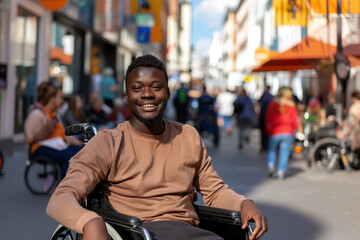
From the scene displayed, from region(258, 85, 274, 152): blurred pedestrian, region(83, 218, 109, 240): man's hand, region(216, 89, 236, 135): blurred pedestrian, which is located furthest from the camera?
region(216, 89, 236, 135): blurred pedestrian

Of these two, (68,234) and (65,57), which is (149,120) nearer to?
(68,234)

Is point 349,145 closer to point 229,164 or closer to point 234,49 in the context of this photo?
point 229,164

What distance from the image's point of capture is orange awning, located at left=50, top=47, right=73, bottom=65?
60.6 feet

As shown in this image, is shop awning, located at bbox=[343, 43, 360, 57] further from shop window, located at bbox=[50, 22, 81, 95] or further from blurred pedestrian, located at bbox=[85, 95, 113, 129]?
shop window, located at bbox=[50, 22, 81, 95]

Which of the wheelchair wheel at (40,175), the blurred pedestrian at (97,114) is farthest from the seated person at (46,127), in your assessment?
the blurred pedestrian at (97,114)

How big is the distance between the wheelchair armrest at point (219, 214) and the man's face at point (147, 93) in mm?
527

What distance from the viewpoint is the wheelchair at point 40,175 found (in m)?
8.84

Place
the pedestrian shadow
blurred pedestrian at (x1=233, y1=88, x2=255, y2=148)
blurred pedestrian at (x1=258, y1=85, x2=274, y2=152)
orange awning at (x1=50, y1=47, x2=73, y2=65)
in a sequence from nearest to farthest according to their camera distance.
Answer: the pedestrian shadow < blurred pedestrian at (x1=258, y1=85, x2=274, y2=152) < orange awning at (x1=50, y1=47, x2=73, y2=65) < blurred pedestrian at (x1=233, y1=88, x2=255, y2=148)

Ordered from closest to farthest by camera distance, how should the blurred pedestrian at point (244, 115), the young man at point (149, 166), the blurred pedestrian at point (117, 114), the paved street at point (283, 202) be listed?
the young man at point (149, 166)
the paved street at point (283, 202)
the blurred pedestrian at point (117, 114)
the blurred pedestrian at point (244, 115)

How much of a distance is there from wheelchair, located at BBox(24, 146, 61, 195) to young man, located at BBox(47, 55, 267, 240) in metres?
5.56

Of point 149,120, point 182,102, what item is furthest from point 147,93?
point 182,102

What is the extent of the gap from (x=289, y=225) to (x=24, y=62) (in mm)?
10250

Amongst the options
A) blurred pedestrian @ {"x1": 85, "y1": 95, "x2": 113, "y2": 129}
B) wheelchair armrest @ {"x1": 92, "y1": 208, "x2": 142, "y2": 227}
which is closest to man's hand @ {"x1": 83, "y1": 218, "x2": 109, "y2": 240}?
wheelchair armrest @ {"x1": 92, "y1": 208, "x2": 142, "y2": 227}

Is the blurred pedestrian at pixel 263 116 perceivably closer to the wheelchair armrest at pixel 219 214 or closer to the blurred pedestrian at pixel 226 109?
the blurred pedestrian at pixel 226 109
